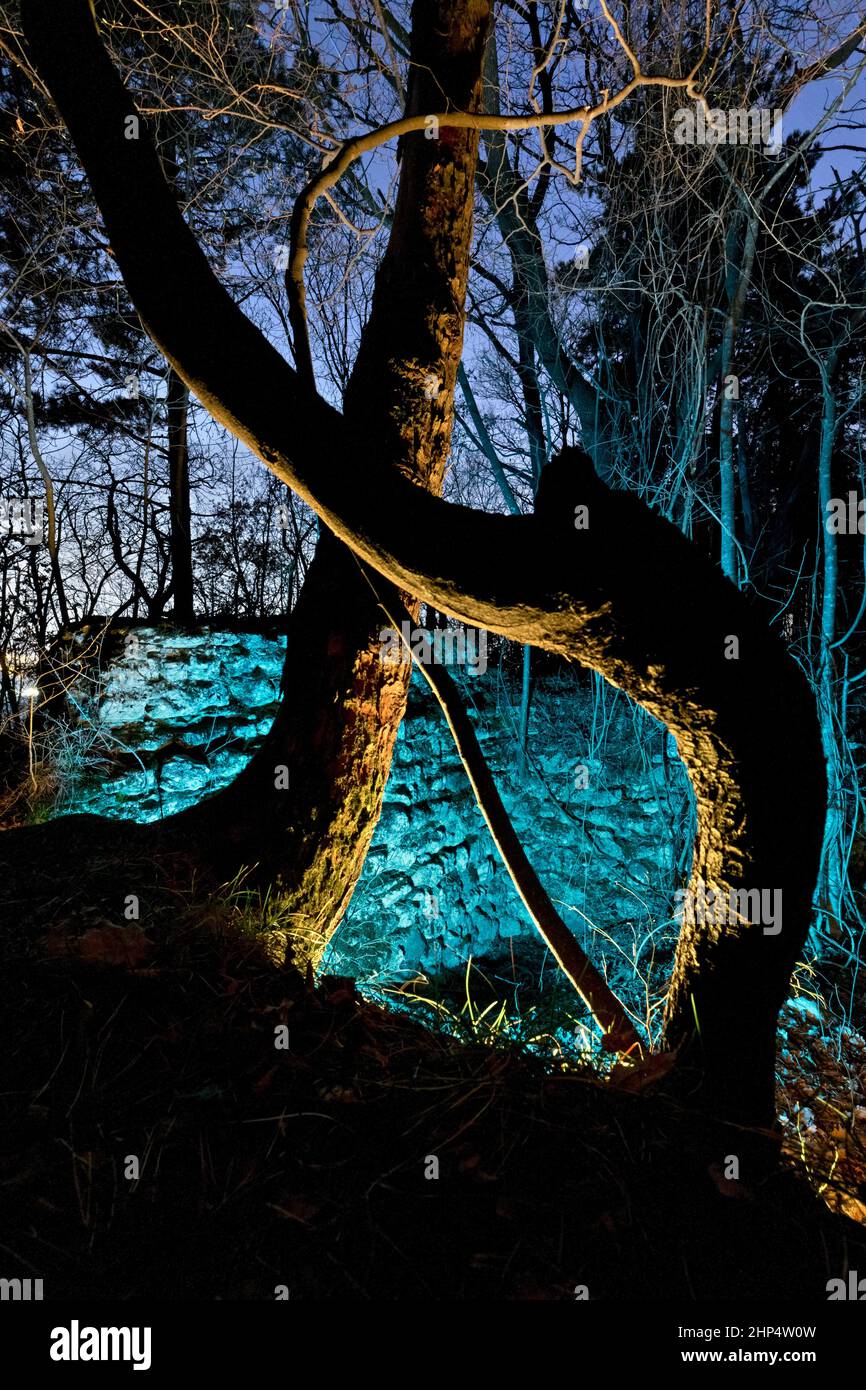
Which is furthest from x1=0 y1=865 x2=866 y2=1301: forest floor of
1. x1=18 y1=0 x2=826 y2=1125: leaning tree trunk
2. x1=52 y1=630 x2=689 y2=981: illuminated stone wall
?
x1=52 y1=630 x2=689 y2=981: illuminated stone wall

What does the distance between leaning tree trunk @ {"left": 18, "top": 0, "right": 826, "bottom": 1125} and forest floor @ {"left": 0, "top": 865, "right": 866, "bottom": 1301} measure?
0.34 metres

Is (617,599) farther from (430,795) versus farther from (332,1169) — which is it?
(430,795)

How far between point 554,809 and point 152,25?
720 cm

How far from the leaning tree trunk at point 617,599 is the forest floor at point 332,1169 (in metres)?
0.34

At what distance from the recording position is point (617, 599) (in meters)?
1.52

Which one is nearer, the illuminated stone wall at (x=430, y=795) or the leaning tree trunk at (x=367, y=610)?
the leaning tree trunk at (x=367, y=610)

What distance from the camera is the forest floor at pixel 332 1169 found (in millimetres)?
1214

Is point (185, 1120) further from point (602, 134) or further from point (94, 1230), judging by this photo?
point (602, 134)

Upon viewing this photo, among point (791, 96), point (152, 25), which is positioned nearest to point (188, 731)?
point (152, 25)

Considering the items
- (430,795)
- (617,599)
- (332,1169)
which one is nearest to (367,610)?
(617,599)

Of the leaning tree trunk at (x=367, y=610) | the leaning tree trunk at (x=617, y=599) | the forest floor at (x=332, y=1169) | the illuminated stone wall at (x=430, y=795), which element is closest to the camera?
the forest floor at (x=332, y=1169)

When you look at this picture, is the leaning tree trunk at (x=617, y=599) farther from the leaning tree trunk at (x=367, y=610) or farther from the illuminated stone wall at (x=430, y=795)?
the illuminated stone wall at (x=430, y=795)

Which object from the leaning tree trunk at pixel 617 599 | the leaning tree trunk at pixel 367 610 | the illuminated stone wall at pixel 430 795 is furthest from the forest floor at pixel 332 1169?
the illuminated stone wall at pixel 430 795

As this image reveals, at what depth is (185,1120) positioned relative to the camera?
146 cm
